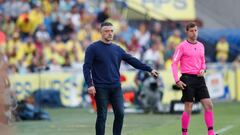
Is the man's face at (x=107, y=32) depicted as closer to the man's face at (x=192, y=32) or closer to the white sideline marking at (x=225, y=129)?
the man's face at (x=192, y=32)

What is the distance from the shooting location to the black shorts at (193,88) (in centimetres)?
1430

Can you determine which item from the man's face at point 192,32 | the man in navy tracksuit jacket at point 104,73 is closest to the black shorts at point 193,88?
the man's face at point 192,32

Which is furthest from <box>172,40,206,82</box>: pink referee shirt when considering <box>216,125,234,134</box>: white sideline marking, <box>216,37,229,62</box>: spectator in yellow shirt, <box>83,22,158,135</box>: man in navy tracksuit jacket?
<box>216,37,229,62</box>: spectator in yellow shirt

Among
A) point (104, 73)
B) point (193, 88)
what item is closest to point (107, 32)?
point (104, 73)

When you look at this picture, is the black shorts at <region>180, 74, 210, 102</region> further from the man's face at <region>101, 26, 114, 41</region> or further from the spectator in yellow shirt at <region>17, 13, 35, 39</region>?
the spectator in yellow shirt at <region>17, 13, 35, 39</region>

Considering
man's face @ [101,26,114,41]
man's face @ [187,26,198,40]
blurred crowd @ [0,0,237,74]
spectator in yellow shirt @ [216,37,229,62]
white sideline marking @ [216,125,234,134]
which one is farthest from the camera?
spectator in yellow shirt @ [216,37,229,62]

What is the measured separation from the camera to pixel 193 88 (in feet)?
47.0

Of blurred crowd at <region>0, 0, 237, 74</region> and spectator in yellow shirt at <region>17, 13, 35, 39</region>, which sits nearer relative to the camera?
blurred crowd at <region>0, 0, 237, 74</region>

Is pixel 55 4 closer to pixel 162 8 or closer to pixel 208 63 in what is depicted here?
pixel 162 8

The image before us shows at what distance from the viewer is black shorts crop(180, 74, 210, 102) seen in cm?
1430

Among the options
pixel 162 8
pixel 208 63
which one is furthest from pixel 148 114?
pixel 162 8

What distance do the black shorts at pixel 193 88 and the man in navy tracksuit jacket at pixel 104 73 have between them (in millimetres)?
1576

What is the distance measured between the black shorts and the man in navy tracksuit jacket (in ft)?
5.17

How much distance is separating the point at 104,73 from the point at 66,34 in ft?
54.0
